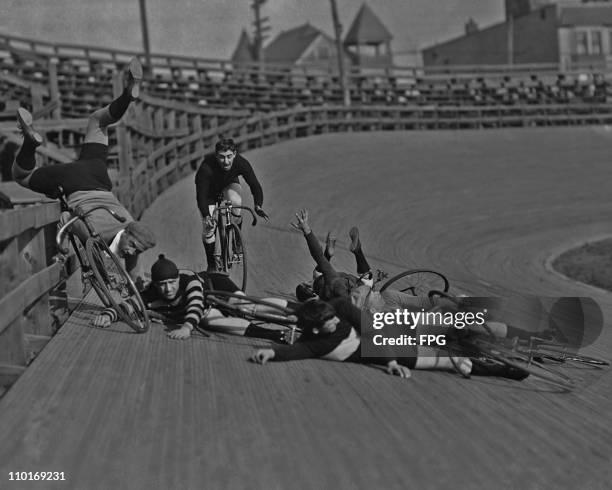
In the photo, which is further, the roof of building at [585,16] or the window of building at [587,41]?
the window of building at [587,41]

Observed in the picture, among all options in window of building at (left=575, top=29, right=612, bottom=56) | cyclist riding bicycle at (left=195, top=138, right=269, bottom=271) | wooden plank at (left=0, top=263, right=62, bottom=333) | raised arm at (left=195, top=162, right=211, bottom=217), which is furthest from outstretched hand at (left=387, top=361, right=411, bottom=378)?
window of building at (left=575, top=29, right=612, bottom=56)

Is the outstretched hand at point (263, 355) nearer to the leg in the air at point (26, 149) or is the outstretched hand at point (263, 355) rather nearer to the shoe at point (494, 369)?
the shoe at point (494, 369)

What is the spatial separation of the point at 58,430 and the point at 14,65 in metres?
32.4

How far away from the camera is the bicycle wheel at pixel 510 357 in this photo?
6.18 meters

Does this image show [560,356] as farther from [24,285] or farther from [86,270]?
→ [24,285]

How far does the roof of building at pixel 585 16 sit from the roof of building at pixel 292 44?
117ft

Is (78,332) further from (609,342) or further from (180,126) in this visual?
(180,126)

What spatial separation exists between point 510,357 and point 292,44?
98750mm

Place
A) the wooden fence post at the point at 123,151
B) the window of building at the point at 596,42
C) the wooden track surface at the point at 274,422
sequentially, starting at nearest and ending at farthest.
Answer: the wooden track surface at the point at 274,422 → the wooden fence post at the point at 123,151 → the window of building at the point at 596,42

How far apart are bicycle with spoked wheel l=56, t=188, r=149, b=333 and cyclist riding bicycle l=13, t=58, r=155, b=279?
12 centimetres

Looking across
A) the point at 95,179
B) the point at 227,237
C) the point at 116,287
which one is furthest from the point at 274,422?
the point at 227,237

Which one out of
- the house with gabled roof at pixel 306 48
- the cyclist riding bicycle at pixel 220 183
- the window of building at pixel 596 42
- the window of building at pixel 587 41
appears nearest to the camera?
the cyclist riding bicycle at pixel 220 183

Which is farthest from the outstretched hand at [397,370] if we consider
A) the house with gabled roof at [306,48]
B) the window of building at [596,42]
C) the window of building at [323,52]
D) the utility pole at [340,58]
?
the window of building at [323,52]

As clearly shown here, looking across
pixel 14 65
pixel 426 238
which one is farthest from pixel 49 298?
pixel 14 65
